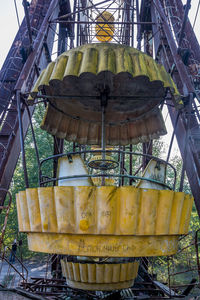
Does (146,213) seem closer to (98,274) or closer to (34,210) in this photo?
(34,210)

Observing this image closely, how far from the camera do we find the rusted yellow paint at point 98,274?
14.4 ft

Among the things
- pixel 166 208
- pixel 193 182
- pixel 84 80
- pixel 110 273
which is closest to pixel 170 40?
pixel 84 80

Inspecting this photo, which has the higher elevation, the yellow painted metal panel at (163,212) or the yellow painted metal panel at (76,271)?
the yellow painted metal panel at (163,212)

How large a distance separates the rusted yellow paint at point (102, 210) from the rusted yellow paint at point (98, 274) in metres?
2.19

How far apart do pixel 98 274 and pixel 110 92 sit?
3747 mm

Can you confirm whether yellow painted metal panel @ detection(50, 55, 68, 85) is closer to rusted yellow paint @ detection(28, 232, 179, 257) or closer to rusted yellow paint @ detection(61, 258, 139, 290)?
rusted yellow paint @ detection(28, 232, 179, 257)

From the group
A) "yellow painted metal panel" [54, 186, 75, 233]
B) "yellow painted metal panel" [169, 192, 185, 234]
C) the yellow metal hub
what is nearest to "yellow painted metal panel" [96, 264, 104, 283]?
the yellow metal hub

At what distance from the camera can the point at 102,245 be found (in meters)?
2.56

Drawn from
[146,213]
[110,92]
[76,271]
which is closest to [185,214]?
[146,213]

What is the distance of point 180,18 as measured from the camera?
7645mm

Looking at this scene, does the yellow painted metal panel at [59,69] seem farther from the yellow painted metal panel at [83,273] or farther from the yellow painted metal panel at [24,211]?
the yellow painted metal panel at [83,273]

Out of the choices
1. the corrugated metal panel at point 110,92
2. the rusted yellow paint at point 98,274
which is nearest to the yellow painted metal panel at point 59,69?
the corrugated metal panel at point 110,92

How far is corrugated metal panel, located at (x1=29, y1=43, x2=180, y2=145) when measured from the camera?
3037 millimetres

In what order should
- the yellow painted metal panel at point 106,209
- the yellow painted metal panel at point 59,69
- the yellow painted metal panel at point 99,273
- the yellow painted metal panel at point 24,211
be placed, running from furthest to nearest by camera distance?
the yellow painted metal panel at point 99,273 < the yellow painted metal panel at point 59,69 < the yellow painted metal panel at point 24,211 < the yellow painted metal panel at point 106,209
